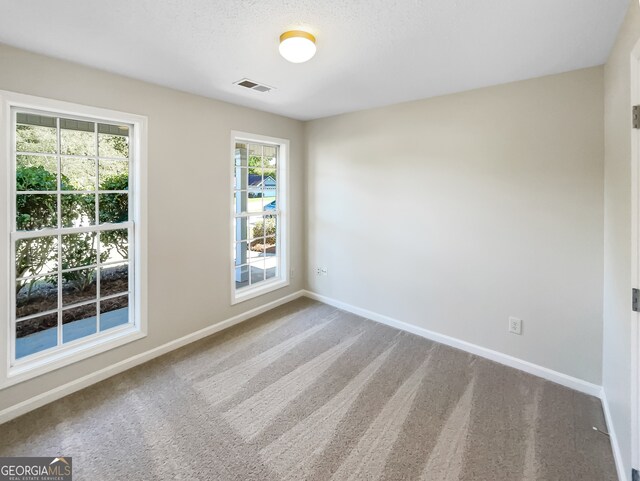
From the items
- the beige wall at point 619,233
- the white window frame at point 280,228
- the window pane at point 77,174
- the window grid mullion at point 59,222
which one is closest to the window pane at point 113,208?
the window pane at point 77,174

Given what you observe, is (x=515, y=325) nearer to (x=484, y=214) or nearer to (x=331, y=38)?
(x=484, y=214)

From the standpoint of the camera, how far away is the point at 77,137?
7.97 feet

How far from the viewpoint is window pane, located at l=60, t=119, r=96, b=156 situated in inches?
92.6

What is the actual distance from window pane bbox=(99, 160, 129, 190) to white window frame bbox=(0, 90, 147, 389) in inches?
2.6

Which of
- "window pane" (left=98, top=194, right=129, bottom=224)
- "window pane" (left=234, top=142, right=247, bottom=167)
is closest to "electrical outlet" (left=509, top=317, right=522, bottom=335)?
"window pane" (left=234, top=142, right=247, bottom=167)

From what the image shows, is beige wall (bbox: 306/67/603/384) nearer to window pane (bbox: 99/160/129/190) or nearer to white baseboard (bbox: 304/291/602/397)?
white baseboard (bbox: 304/291/602/397)

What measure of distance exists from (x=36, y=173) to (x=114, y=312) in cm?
134

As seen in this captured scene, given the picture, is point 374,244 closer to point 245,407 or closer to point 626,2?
point 245,407

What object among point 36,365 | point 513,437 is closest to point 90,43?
point 36,365

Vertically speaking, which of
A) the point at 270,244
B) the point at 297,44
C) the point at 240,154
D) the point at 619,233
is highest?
the point at 297,44

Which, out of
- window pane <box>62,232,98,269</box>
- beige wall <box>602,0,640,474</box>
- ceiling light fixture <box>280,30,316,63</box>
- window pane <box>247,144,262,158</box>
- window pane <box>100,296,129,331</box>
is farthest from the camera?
window pane <box>247,144,262,158</box>

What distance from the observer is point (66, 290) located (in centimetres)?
244

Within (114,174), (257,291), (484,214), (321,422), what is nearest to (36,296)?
(114,174)

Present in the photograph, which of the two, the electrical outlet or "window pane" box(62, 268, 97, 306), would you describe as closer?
"window pane" box(62, 268, 97, 306)
